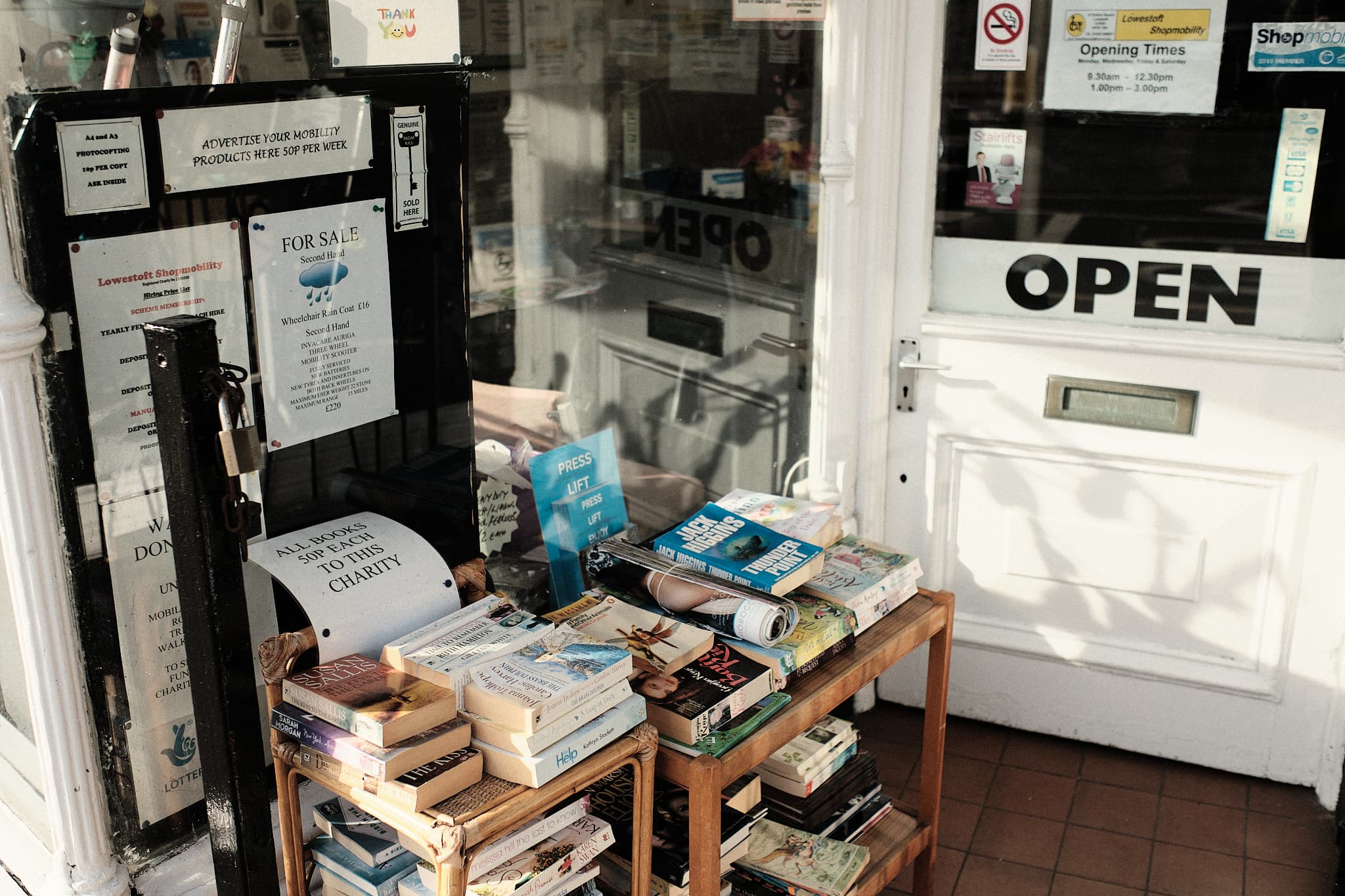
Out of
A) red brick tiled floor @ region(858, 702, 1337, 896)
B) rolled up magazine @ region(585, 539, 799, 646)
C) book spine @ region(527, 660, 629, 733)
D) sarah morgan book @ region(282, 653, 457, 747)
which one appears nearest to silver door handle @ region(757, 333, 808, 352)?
rolled up magazine @ region(585, 539, 799, 646)

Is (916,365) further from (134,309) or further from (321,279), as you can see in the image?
(134,309)

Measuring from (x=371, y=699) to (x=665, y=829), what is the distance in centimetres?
71

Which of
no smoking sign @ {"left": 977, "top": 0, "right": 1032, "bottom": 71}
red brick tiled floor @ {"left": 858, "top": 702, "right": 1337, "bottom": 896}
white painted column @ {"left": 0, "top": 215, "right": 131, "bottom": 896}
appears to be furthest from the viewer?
no smoking sign @ {"left": 977, "top": 0, "right": 1032, "bottom": 71}

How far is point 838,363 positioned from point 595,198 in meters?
0.92

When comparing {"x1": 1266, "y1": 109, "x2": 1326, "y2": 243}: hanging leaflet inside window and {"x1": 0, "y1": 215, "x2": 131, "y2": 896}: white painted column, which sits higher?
{"x1": 1266, "y1": 109, "x2": 1326, "y2": 243}: hanging leaflet inside window

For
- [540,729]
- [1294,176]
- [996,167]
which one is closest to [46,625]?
[540,729]

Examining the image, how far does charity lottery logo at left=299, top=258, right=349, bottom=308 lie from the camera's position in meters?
1.90

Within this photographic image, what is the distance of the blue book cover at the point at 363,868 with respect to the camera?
179cm

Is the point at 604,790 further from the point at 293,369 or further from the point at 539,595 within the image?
the point at 293,369

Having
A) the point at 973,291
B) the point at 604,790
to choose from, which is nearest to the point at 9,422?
the point at 604,790

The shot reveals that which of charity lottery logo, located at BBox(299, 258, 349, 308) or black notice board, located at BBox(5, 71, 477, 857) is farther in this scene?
charity lottery logo, located at BBox(299, 258, 349, 308)

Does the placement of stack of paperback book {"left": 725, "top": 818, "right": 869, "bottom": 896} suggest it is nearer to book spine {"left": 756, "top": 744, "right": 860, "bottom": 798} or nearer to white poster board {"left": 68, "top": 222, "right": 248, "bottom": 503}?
book spine {"left": 756, "top": 744, "right": 860, "bottom": 798}

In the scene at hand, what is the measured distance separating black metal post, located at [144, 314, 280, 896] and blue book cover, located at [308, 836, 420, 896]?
0.21 m

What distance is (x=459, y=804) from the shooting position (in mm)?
1604
